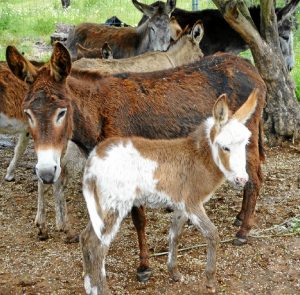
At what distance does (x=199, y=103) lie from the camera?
16.2ft

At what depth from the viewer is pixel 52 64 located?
13.7 ft

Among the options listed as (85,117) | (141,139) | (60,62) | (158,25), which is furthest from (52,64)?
(158,25)

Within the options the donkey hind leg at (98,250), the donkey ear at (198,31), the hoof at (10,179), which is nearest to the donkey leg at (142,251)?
the donkey hind leg at (98,250)

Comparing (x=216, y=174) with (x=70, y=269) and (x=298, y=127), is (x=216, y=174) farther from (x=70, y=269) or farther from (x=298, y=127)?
(x=298, y=127)

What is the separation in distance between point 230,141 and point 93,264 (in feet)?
4.08

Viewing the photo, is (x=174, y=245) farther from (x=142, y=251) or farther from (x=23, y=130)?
(x=23, y=130)

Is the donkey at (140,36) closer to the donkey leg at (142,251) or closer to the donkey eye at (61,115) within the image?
the donkey leg at (142,251)

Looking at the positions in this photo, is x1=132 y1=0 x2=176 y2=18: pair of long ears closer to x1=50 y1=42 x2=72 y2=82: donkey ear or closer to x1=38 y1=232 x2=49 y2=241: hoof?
x1=38 y1=232 x2=49 y2=241: hoof

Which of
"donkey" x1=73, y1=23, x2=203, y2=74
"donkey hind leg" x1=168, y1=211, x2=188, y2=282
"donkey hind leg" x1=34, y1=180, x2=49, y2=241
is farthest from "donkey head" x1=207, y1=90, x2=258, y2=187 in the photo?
"donkey hind leg" x1=34, y1=180, x2=49, y2=241

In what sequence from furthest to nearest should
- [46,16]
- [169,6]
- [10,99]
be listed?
[46,16] → [169,6] → [10,99]

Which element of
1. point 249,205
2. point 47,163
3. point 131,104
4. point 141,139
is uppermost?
point 131,104

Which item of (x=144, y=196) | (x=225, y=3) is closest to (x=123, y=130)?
(x=144, y=196)

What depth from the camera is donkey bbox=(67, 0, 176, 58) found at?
926cm

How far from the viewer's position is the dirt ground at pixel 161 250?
4453mm
